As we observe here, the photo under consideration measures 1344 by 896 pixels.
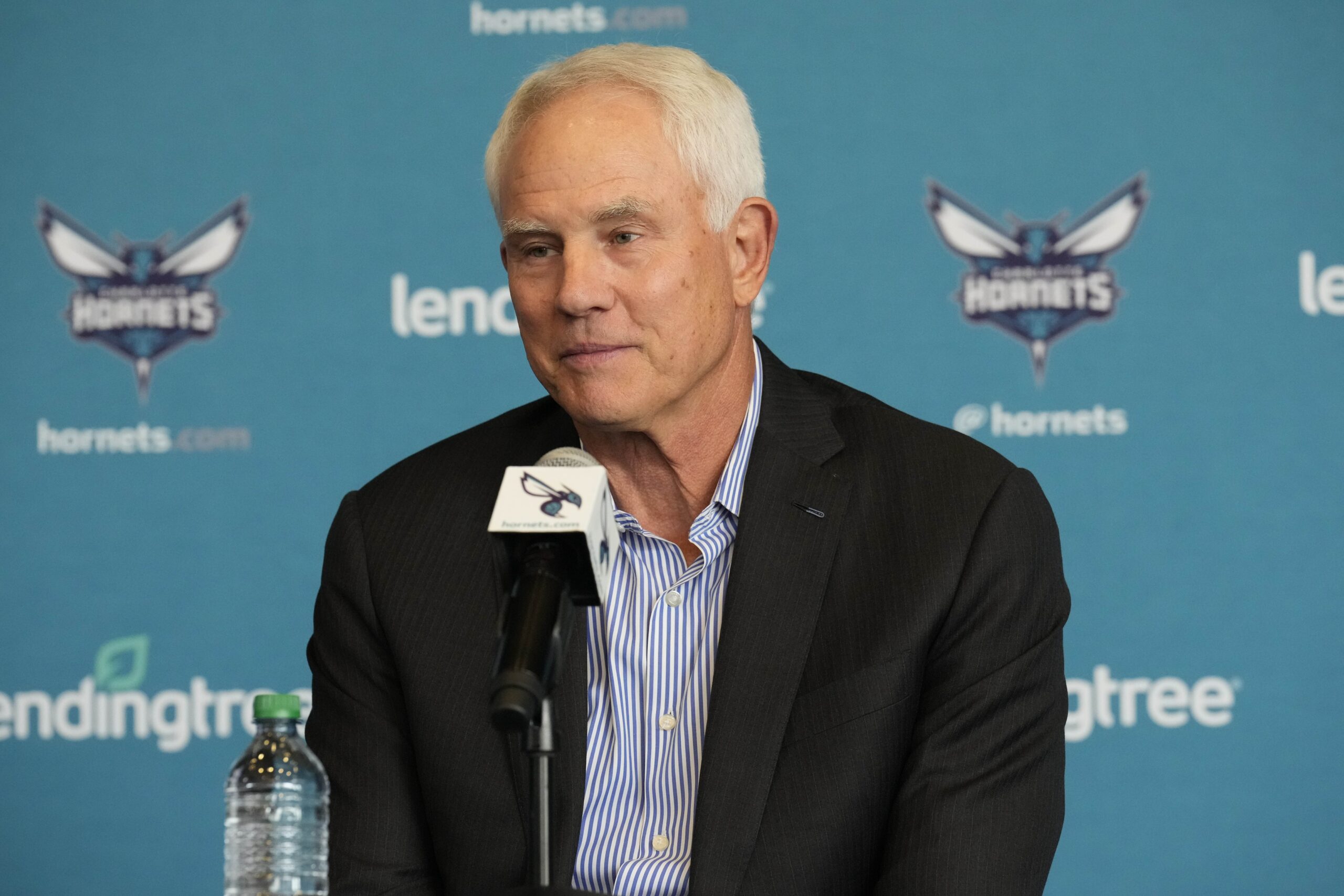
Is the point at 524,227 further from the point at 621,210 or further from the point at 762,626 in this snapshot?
the point at 762,626

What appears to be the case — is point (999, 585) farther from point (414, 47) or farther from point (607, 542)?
point (414, 47)

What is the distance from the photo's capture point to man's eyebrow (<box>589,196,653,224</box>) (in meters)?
1.90

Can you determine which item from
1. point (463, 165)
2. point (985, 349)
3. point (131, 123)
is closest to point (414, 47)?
point (463, 165)

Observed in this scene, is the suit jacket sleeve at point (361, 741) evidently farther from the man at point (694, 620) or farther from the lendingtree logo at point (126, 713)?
the lendingtree logo at point (126, 713)

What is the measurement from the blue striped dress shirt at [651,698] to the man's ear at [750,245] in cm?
26

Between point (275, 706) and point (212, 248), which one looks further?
point (212, 248)

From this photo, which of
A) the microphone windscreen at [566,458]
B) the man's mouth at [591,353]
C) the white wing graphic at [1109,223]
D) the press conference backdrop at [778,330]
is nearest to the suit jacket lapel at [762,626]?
the man's mouth at [591,353]

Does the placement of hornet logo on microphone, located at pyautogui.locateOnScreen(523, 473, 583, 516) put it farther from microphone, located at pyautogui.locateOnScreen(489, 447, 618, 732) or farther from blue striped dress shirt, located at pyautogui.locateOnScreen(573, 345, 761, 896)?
blue striped dress shirt, located at pyautogui.locateOnScreen(573, 345, 761, 896)

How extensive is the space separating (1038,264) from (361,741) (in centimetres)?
221

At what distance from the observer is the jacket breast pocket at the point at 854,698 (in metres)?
1.86

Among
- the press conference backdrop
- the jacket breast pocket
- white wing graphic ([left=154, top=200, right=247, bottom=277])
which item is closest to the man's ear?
the jacket breast pocket

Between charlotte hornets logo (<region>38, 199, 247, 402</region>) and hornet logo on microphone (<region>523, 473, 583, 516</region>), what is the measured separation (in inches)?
103

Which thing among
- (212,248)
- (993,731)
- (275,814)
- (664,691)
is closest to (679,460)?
(664,691)

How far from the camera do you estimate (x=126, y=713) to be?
361 centimetres
